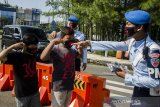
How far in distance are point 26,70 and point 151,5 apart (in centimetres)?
1702

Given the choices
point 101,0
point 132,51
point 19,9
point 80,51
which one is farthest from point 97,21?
point 19,9

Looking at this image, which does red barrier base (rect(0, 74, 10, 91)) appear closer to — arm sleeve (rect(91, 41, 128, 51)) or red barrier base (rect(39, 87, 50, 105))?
red barrier base (rect(39, 87, 50, 105))

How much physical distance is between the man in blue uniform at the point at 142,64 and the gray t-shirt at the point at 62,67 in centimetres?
191

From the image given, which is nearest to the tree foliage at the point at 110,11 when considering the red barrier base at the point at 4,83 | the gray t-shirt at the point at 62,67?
the red barrier base at the point at 4,83

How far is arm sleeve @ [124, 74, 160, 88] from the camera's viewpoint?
324 cm

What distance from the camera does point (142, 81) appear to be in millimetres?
3291

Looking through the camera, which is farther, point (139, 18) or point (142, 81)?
point (139, 18)

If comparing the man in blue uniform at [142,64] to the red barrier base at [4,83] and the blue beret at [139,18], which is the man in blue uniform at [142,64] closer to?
the blue beret at [139,18]

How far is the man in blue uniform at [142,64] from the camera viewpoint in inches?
129

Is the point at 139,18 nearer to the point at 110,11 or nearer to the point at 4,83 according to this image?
the point at 4,83

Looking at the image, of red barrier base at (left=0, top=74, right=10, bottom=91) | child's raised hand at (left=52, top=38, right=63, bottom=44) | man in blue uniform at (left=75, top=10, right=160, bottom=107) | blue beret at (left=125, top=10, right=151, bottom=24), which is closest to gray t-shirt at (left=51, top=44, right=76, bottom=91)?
child's raised hand at (left=52, top=38, right=63, bottom=44)

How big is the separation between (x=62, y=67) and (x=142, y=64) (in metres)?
2.19

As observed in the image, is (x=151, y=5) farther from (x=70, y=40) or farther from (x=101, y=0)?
(x=70, y=40)

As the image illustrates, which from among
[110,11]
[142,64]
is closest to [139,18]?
[142,64]
